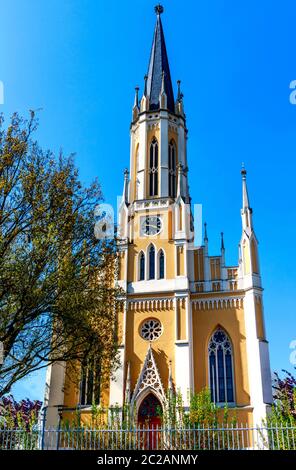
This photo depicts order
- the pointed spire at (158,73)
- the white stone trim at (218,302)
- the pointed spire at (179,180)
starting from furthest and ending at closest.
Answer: the pointed spire at (158,73) < the pointed spire at (179,180) < the white stone trim at (218,302)

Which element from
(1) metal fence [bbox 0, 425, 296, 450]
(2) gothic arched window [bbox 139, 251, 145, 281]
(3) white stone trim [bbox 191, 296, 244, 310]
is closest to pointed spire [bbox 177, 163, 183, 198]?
(2) gothic arched window [bbox 139, 251, 145, 281]

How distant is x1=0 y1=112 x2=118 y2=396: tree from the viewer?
13586mm

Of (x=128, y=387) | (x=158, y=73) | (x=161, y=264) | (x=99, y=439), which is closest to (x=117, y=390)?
(x=128, y=387)

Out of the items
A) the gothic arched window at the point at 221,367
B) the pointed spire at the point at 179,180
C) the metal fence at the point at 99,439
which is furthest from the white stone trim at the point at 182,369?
the metal fence at the point at 99,439

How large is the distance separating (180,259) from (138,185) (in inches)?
288

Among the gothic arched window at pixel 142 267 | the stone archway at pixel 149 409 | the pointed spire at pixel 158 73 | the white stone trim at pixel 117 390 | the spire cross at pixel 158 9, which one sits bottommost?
the stone archway at pixel 149 409

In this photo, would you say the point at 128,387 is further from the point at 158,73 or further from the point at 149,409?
the point at 158,73

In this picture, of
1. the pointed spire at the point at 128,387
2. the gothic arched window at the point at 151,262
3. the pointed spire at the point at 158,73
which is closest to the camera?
the pointed spire at the point at 128,387

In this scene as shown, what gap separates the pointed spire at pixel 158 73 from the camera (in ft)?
124

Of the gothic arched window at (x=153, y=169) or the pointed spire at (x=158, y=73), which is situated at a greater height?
the pointed spire at (x=158, y=73)

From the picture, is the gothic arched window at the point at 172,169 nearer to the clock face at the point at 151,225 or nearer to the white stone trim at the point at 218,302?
the clock face at the point at 151,225

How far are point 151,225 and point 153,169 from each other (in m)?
4.94

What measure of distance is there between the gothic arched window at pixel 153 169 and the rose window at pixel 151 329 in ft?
31.4
